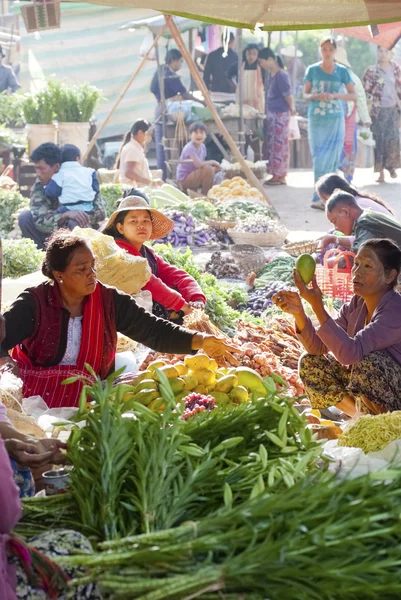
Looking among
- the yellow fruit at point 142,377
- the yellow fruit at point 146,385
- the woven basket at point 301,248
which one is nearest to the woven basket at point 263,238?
the woven basket at point 301,248

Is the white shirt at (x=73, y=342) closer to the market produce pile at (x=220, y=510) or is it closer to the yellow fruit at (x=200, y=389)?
the yellow fruit at (x=200, y=389)

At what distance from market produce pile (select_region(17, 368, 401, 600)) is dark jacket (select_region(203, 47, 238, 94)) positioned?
13.4m

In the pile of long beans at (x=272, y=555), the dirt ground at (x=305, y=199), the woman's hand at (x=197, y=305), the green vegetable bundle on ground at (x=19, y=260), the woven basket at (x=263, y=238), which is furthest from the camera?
the dirt ground at (x=305, y=199)

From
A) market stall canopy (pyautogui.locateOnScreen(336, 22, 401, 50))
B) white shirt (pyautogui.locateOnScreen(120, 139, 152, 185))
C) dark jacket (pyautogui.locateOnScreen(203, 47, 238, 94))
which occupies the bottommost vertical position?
white shirt (pyautogui.locateOnScreen(120, 139, 152, 185))

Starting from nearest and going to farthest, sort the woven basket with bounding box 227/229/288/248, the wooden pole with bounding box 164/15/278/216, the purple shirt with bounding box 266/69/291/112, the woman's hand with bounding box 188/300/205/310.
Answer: the woman's hand with bounding box 188/300/205/310 < the woven basket with bounding box 227/229/288/248 < the wooden pole with bounding box 164/15/278/216 < the purple shirt with bounding box 266/69/291/112

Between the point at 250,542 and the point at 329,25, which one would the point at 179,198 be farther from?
the point at 250,542

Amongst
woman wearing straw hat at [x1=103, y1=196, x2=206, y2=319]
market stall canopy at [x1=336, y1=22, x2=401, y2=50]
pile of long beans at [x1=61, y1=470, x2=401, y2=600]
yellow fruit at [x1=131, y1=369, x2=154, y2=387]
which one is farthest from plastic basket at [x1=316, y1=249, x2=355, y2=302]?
market stall canopy at [x1=336, y1=22, x2=401, y2=50]

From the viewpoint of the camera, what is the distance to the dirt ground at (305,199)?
10.7m

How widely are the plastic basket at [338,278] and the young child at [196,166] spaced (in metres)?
6.15

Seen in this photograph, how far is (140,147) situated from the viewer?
11117mm

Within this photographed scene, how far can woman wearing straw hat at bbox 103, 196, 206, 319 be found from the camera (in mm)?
5227

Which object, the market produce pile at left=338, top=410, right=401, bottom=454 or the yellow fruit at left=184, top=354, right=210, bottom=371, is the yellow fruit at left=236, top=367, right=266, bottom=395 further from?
the market produce pile at left=338, top=410, right=401, bottom=454

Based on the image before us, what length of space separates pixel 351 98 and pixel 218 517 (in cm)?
1058

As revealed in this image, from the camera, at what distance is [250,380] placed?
3766mm
